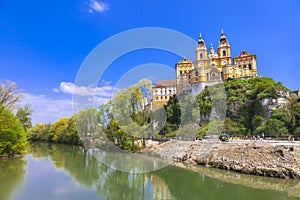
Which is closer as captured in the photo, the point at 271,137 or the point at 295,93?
the point at 271,137

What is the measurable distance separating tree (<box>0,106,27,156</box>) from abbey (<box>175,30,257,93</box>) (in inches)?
1158

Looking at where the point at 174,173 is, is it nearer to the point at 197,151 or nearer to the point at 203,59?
the point at 197,151

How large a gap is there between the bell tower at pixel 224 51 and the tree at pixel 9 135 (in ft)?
122

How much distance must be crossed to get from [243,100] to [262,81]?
4.63m

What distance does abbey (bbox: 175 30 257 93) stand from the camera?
40.2m

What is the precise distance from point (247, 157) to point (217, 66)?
28.9 metres

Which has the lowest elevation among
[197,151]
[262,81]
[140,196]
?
[140,196]

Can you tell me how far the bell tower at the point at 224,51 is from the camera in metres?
44.2

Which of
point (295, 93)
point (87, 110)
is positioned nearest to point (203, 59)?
point (295, 93)

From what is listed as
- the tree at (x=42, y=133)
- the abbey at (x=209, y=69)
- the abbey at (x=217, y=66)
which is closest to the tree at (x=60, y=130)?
the tree at (x=42, y=133)

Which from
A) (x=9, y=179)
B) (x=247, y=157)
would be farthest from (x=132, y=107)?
(x=9, y=179)

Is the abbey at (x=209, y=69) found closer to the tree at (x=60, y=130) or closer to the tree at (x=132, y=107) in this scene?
the tree at (x=132, y=107)

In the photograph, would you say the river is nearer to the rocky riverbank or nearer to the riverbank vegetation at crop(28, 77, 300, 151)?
the rocky riverbank

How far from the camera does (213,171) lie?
55.0 feet
